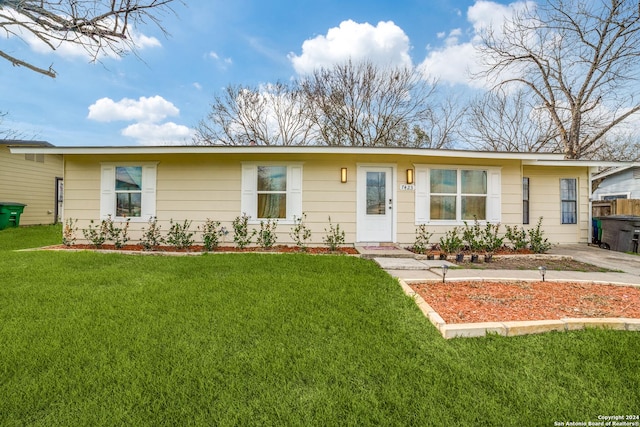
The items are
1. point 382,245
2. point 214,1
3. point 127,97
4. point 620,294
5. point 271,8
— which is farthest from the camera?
point 127,97

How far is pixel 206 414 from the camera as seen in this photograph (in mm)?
1525

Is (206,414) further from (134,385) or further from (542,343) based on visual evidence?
(542,343)

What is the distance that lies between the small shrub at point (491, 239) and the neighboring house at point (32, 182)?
14735 mm

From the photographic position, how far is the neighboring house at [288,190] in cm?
696

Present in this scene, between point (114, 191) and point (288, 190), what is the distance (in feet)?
13.7

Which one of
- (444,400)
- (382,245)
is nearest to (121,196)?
(382,245)

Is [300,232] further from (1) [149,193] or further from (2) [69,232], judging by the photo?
(2) [69,232]

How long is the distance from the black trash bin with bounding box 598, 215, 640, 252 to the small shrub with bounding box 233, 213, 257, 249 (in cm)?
887

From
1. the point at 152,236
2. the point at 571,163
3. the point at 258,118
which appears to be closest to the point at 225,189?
the point at 152,236

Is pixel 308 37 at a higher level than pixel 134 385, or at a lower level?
higher

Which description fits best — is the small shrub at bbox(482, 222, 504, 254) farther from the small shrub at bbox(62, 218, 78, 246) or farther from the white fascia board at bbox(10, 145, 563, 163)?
the small shrub at bbox(62, 218, 78, 246)

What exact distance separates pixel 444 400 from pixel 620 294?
3.57m

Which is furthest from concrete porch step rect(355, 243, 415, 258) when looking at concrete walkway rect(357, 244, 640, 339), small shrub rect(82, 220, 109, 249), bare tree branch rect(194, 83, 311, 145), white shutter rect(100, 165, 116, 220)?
bare tree branch rect(194, 83, 311, 145)

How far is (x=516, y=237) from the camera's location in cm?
700
